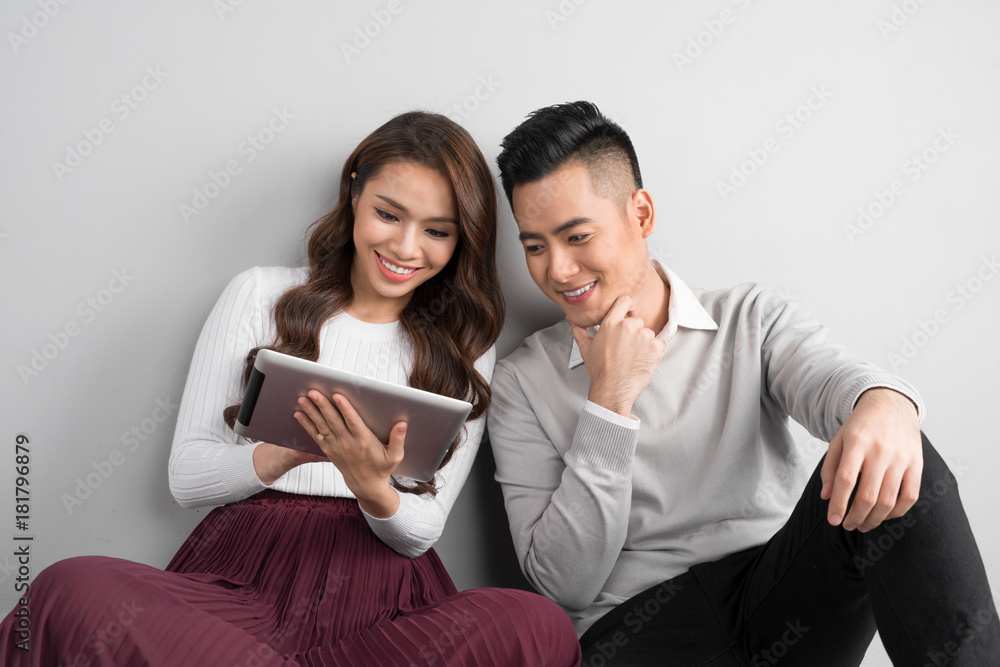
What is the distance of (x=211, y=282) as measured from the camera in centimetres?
170

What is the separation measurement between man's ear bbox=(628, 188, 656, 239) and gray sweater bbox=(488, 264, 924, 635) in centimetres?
13

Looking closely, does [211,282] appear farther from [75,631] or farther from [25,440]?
[75,631]

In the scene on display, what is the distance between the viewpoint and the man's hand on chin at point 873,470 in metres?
1.02

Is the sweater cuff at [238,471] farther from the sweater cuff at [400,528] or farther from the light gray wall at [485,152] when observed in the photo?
the light gray wall at [485,152]

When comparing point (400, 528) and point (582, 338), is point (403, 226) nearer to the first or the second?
point (582, 338)

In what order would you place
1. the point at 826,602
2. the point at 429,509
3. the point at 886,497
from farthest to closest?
the point at 429,509
the point at 826,602
the point at 886,497

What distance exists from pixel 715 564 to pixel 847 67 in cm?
128

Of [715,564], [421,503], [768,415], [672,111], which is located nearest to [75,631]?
[421,503]

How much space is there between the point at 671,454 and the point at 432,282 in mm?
677

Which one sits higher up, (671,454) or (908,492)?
(908,492)

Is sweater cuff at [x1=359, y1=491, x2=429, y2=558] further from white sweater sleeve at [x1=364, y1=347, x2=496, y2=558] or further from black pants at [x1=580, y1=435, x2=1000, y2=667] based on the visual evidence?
black pants at [x1=580, y1=435, x2=1000, y2=667]

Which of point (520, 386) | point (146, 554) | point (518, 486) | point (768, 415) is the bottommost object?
point (146, 554)

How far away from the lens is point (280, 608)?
1290 millimetres

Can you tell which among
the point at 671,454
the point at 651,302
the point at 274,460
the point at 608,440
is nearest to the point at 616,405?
the point at 608,440
